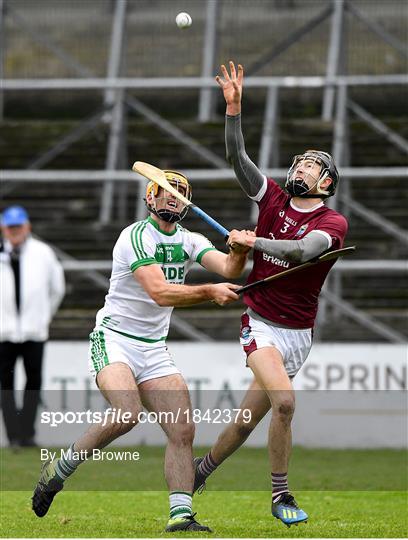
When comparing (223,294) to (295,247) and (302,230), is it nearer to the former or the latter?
(295,247)

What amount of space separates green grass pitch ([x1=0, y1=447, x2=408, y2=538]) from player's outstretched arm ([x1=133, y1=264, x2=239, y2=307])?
1339mm

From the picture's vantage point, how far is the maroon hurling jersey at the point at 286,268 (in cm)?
877

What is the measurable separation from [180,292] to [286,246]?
2.29ft

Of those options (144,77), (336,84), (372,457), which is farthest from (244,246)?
(144,77)

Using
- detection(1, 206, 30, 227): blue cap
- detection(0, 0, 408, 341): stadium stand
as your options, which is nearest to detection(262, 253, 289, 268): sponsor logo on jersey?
detection(1, 206, 30, 227): blue cap

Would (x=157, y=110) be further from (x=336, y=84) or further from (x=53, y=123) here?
(x=336, y=84)

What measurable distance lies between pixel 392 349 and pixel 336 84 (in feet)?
12.1

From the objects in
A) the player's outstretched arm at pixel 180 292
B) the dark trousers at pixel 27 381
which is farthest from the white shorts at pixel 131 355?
the dark trousers at pixel 27 381

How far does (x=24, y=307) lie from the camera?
1388 centimetres

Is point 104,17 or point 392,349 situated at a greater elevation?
point 104,17

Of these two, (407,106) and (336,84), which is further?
(407,106)

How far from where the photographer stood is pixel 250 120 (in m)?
19.0

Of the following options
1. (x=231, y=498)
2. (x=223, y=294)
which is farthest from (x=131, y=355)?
(x=231, y=498)

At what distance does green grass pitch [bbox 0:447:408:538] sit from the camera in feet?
27.5
